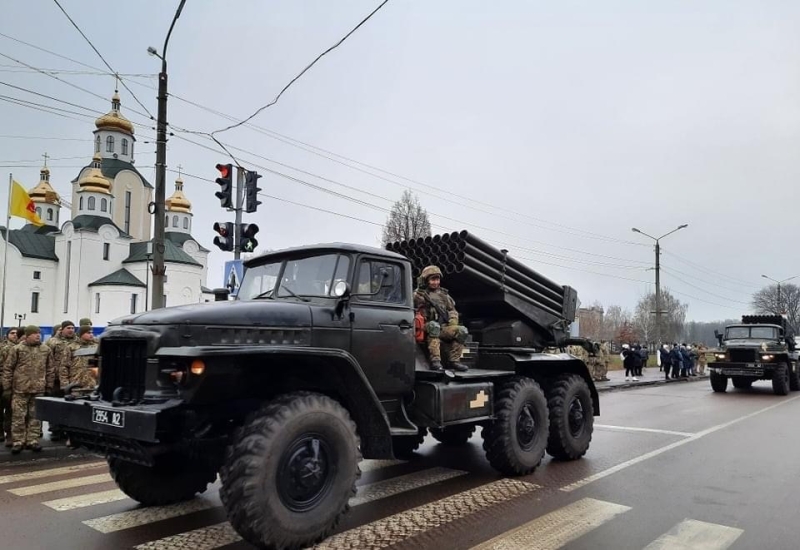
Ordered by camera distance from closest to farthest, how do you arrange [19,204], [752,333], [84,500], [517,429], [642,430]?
[84,500], [517,429], [642,430], [752,333], [19,204]

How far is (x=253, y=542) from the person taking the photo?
14.3ft

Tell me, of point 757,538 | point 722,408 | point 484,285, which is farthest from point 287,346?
point 722,408

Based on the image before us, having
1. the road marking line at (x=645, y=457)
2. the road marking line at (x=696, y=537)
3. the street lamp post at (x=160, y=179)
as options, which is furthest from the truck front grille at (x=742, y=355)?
the street lamp post at (x=160, y=179)

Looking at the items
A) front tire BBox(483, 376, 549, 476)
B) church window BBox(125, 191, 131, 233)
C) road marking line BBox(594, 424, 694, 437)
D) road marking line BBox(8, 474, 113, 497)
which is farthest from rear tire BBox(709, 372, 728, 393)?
church window BBox(125, 191, 131, 233)

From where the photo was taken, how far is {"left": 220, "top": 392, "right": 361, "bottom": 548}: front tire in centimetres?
429

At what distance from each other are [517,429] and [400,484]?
5.05ft

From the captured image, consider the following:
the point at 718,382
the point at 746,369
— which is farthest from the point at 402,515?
the point at 718,382

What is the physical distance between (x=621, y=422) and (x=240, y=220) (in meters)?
8.68

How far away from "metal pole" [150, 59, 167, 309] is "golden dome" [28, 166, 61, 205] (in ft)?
211

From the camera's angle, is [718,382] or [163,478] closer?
[163,478]

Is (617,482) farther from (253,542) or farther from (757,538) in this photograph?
(253,542)

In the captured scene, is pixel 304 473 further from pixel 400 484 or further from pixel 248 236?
pixel 248 236

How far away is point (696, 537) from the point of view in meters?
5.06

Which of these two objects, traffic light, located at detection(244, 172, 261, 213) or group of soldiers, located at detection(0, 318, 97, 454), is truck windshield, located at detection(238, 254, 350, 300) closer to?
group of soldiers, located at detection(0, 318, 97, 454)
